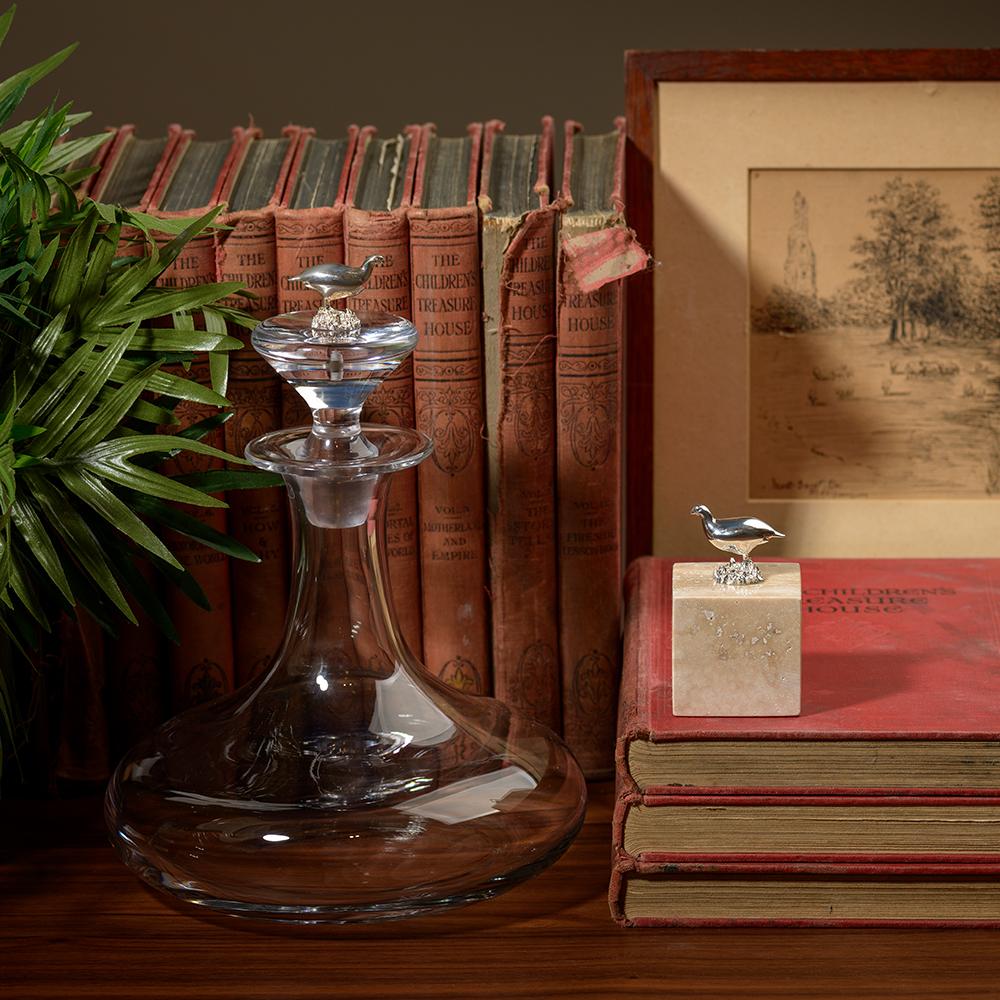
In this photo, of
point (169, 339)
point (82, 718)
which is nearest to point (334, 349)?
point (169, 339)

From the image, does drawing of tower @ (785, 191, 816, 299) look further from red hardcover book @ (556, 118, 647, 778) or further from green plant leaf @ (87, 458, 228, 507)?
green plant leaf @ (87, 458, 228, 507)

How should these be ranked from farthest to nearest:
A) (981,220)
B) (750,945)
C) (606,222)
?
1. (981,220)
2. (606,222)
3. (750,945)

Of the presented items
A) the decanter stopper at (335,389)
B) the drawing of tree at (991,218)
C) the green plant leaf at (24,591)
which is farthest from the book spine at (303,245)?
the drawing of tree at (991,218)

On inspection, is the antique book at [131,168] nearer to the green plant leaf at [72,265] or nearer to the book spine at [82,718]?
the green plant leaf at [72,265]

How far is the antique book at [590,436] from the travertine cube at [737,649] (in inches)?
7.0

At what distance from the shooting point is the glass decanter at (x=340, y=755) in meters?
0.83

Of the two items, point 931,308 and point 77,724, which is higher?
point 931,308

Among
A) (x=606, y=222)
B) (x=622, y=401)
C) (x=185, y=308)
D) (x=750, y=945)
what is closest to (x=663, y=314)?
(x=622, y=401)

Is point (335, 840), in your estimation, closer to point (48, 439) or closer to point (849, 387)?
point (48, 439)

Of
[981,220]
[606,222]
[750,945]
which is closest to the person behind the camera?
[750,945]

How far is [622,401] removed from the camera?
112cm

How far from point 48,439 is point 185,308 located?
113mm

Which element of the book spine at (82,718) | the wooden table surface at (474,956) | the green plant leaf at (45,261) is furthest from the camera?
the book spine at (82,718)

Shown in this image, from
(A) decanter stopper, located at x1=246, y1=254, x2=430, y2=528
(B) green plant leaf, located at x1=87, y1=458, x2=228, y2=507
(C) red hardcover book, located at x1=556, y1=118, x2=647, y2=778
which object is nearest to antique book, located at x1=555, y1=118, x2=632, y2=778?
(C) red hardcover book, located at x1=556, y1=118, x2=647, y2=778
